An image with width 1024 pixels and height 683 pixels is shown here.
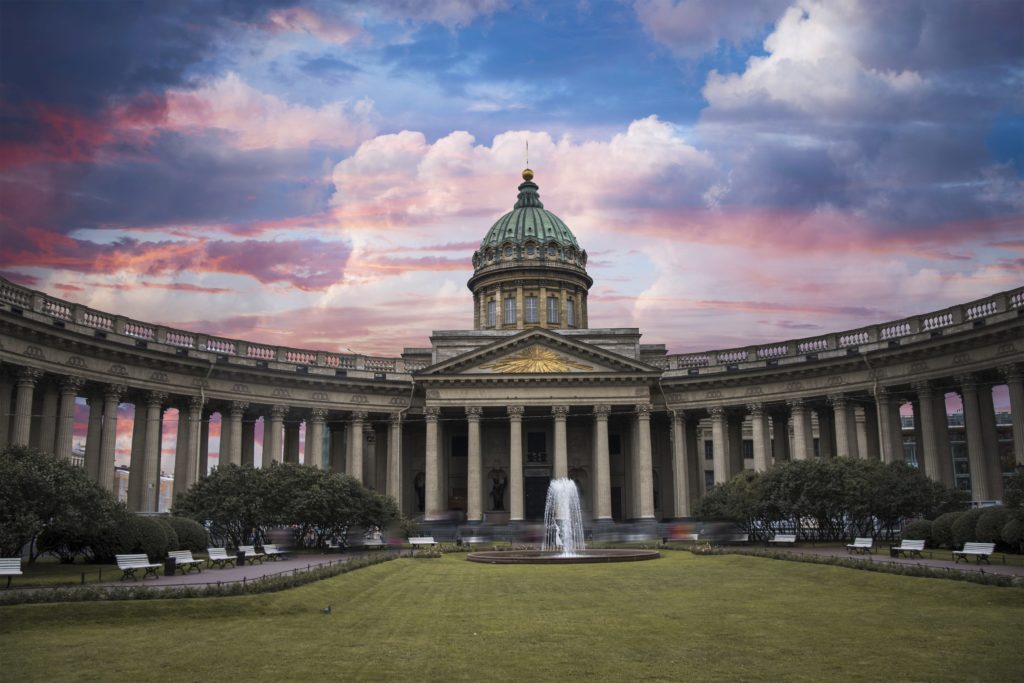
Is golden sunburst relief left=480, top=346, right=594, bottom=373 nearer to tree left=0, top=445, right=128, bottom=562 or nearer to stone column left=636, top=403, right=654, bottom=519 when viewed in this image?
stone column left=636, top=403, right=654, bottom=519

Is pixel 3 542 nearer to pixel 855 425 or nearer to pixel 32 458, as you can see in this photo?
pixel 32 458

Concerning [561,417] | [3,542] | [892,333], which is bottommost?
[3,542]

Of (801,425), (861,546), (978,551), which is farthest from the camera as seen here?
(801,425)

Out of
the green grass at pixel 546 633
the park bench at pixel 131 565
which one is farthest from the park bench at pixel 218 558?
the green grass at pixel 546 633

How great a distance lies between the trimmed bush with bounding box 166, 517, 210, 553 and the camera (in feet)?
137

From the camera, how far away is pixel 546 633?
20969 mm

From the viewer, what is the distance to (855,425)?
65562 millimetres

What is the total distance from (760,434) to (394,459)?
2750 centimetres

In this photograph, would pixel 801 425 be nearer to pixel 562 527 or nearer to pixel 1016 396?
pixel 1016 396

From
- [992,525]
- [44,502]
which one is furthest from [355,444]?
[992,525]

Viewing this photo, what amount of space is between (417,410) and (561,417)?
1151 cm

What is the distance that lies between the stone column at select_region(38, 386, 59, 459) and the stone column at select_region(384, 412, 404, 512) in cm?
2605

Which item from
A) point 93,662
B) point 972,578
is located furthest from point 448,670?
point 972,578

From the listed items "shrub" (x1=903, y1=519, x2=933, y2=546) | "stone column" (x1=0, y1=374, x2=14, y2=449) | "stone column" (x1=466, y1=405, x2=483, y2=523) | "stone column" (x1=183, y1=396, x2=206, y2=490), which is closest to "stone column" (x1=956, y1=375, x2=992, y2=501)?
"shrub" (x1=903, y1=519, x2=933, y2=546)
